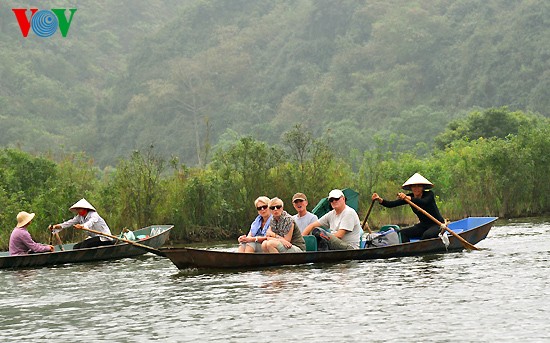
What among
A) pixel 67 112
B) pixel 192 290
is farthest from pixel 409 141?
pixel 192 290

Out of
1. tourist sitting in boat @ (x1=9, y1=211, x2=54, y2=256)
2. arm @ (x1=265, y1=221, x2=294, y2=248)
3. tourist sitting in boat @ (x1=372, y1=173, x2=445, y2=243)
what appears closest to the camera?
arm @ (x1=265, y1=221, x2=294, y2=248)

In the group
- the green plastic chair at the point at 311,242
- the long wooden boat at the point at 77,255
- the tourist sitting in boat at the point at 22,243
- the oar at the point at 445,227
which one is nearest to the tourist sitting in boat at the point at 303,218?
the green plastic chair at the point at 311,242

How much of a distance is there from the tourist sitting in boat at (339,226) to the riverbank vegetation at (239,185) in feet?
24.8

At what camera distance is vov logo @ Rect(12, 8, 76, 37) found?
7106 cm

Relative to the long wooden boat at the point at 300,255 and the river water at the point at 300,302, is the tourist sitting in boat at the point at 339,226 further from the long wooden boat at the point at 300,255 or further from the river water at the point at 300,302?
the river water at the point at 300,302

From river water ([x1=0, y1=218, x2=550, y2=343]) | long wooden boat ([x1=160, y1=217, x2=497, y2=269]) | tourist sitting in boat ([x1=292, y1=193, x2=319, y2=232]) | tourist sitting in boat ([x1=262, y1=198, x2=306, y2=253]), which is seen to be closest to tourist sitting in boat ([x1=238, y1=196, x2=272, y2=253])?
tourist sitting in boat ([x1=262, y1=198, x2=306, y2=253])

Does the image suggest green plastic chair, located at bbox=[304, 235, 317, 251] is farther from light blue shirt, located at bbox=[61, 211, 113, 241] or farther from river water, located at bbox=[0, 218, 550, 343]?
light blue shirt, located at bbox=[61, 211, 113, 241]

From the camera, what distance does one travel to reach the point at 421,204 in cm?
1717

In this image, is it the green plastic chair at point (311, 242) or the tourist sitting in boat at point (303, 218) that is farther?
the tourist sitting in boat at point (303, 218)

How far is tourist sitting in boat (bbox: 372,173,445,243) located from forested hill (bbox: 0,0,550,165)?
3622 cm

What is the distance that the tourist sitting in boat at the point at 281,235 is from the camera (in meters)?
15.4

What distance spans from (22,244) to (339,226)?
19.2 feet

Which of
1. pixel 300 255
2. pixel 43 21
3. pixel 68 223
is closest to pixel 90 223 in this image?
pixel 68 223

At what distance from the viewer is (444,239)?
17.0 metres
